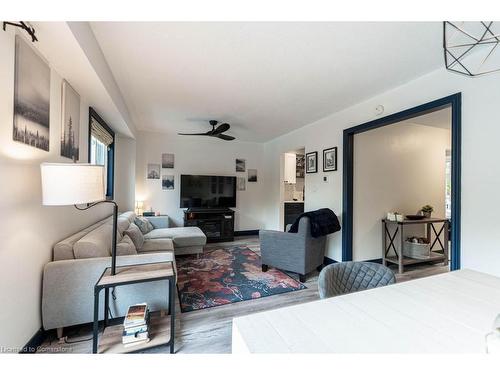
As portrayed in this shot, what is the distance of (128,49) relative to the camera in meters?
1.89

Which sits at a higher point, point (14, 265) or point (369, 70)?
point (369, 70)

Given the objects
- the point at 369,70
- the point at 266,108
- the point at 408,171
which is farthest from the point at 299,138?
the point at 369,70

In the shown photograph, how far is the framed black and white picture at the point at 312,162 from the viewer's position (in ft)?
12.7

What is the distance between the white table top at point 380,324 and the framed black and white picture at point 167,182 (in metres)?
4.56

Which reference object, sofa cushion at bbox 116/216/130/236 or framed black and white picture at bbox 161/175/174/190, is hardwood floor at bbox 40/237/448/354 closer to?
sofa cushion at bbox 116/216/130/236

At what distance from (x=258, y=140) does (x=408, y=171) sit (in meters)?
3.11

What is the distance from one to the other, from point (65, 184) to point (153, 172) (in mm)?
3727

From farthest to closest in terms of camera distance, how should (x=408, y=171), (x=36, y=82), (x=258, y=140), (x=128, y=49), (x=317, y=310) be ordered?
(x=258, y=140) → (x=408, y=171) → (x=128, y=49) → (x=36, y=82) → (x=317, y=310)

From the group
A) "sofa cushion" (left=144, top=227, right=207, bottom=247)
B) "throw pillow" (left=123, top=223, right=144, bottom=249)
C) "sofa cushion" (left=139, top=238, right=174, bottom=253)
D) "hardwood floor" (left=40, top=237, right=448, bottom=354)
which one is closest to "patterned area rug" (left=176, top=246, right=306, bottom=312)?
"hardwood floor" (left=40, top=237, right=448, bottom=354)

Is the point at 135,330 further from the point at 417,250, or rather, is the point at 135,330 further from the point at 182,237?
the point at 417,250

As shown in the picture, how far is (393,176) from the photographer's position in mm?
3551

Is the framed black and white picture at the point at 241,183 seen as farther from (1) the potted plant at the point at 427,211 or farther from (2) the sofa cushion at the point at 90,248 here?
(2) the sofa cushion at the point at 90,248

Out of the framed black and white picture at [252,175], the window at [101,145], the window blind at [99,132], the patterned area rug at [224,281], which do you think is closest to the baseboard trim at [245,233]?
the framed black and white picture at [252,175]
